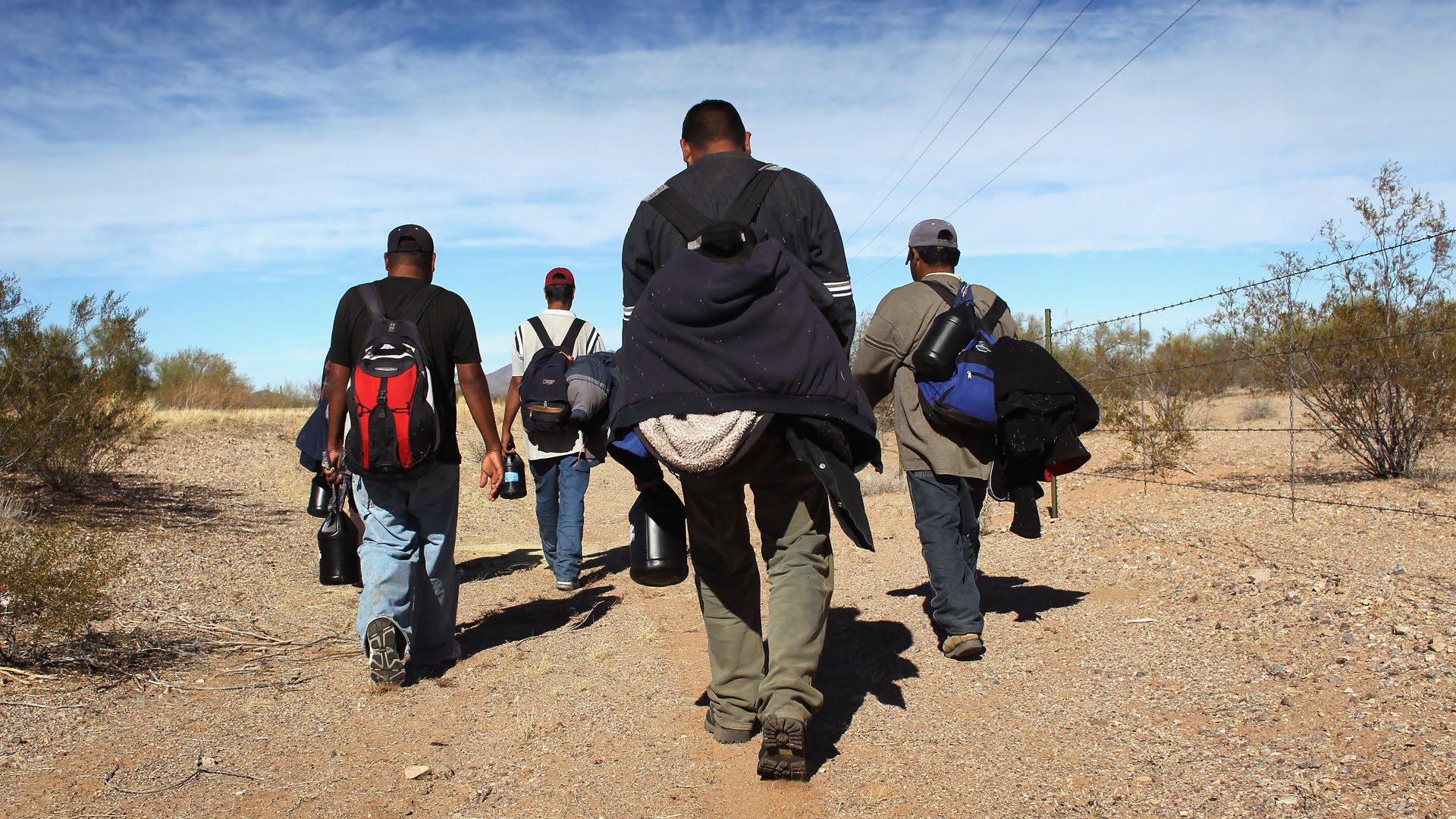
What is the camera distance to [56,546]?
4.63 m

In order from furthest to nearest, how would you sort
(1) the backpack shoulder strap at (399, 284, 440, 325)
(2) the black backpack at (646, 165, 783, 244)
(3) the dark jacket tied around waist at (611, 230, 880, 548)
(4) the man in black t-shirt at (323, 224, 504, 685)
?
(1) the backpack shoulder strap at (399, 284, 440, 325)
(4) the man in black t-shirt at (323, 224, 504, 685)
(2) the black backpack at (646, 165, 783, 244)
(3) the dark jacket tied around waist at (611, 230, 880, 548)

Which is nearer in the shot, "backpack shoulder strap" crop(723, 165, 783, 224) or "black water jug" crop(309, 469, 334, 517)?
"backpack shoulder strap" crop(723, 165, 783, 224)

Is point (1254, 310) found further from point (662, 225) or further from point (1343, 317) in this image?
point (662, 225)

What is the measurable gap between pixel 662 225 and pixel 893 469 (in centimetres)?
1118

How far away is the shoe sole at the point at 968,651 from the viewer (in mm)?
4461

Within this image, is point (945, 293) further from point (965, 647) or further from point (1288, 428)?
point (1288, 428)

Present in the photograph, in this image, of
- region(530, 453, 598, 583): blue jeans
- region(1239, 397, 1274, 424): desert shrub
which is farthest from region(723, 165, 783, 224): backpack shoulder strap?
region(1239, 397, 1274, 424): desert shrub

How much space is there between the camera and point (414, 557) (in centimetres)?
447

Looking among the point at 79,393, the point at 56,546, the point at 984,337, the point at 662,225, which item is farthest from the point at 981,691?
the point at 79,393

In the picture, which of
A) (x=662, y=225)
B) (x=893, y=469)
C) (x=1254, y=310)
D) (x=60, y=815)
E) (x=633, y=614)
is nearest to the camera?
(x=60, y=815)

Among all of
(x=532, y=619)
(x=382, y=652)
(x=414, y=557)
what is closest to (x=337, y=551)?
(x=414, y=557)

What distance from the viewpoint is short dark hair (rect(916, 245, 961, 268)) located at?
4.96 m

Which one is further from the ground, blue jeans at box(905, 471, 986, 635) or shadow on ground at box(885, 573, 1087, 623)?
blue jeans at box(905, 471, 986, 635)

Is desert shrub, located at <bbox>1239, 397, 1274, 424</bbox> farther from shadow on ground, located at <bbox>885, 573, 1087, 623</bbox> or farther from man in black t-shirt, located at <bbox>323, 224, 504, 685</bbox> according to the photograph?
man in black t-shirt, located at <bbox>323, 224, 504, 685</bbox>
